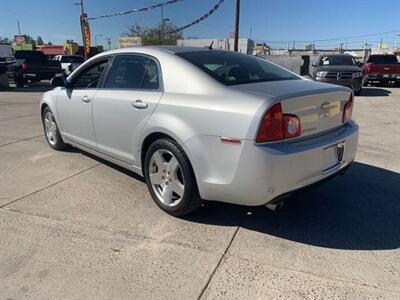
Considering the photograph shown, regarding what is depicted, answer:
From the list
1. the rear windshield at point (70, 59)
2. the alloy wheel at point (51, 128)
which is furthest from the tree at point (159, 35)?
the alloy wheel at point (51, 128)

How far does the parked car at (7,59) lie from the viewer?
1854 cm

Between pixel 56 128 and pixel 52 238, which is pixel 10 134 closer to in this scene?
pixel 56 128

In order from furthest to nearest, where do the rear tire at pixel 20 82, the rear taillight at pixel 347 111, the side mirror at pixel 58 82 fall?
the rear tire at pixel 20 82 → the side mirror at pixel 58 82 → the rear taillight at pixel 347 111

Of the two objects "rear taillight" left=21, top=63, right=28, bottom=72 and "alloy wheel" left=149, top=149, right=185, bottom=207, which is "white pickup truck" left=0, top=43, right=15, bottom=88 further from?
"alloy wheel" left=149, top=149, right=185, bottom=207

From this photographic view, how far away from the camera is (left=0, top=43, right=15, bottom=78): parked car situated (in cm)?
1854

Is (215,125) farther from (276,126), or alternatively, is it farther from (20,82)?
(20,82)

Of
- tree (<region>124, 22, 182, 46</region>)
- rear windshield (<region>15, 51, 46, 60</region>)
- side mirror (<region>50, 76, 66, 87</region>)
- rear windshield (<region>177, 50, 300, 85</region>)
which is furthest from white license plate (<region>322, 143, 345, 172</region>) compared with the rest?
tree (<region>124, 22, 182, 46</region>)

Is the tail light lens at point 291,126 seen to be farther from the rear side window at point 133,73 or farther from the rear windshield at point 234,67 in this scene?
the rear side window at point 133,73

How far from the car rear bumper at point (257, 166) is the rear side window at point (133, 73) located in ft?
3.16

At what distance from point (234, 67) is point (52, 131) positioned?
11.3 ft

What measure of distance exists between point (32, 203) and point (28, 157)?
6.24ft

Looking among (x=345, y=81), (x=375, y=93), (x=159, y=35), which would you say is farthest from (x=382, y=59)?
(x=159, y=35)

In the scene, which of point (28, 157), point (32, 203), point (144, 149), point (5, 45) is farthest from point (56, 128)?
point (5, 45)

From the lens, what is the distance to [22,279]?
2.62 m
